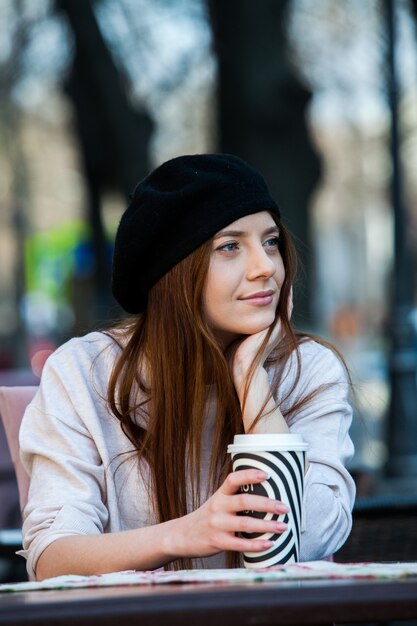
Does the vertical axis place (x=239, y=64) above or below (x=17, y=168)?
below

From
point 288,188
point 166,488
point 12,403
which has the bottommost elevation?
point 166,488

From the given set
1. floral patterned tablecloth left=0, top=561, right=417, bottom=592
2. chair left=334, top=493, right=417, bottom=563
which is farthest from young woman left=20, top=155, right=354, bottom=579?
chair left=334, top=493, right=417, bottom=563

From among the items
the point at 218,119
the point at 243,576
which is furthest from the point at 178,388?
the point at 218,119

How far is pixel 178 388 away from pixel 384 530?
1121 mm

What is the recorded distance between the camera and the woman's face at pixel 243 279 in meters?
2.62

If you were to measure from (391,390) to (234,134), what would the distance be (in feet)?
8.50

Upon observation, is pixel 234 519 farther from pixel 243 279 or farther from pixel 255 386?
pixel 243 279

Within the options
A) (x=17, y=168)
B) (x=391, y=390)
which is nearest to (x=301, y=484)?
(x=391, y=390)

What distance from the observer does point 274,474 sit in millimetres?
1940

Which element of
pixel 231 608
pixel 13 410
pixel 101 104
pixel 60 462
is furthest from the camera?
pixel 101 104

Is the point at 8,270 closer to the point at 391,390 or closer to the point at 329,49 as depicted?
the point at 329,49

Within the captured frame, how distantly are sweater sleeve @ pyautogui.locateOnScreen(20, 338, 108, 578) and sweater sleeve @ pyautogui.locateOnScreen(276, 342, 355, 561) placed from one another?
1.35ft

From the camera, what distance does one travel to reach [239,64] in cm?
968

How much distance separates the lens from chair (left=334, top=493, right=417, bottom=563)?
3.52 metres
